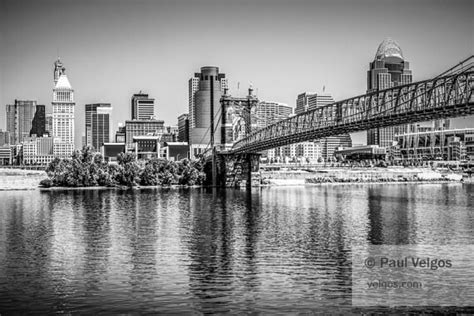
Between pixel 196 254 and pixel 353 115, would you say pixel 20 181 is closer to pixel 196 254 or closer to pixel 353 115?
pixel 353 115

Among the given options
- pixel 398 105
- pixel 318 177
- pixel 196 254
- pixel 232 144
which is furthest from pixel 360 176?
pixel 196 254

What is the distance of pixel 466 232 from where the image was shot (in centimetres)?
4666

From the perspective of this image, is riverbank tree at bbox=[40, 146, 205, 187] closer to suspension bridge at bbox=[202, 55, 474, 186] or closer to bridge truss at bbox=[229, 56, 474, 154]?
suspension bridge at bbox=[202, 55, 474, 186]

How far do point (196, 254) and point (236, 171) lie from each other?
287 ft

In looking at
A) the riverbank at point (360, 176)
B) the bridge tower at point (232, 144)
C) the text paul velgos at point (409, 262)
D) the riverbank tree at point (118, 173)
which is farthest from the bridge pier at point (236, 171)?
the text paul velgos at point (409, 262)

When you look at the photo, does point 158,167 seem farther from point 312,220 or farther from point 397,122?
point 312,220

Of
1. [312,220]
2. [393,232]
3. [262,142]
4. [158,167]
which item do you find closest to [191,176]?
[158,167]

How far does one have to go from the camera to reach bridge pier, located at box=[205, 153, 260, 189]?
123375 mm

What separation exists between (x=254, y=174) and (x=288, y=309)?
332 feet

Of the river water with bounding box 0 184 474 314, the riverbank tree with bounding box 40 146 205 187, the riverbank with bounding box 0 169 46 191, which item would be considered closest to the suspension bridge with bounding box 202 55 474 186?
the riverbank tree with bounding box 40 146 205 187

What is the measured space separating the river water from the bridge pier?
55058 mm

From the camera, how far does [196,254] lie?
3791 centimetres

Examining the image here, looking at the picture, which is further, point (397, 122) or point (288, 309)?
point (397, 122)

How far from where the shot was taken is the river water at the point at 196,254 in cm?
2755
